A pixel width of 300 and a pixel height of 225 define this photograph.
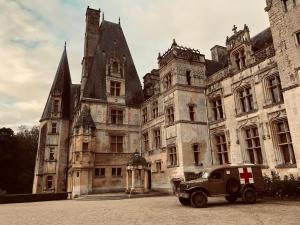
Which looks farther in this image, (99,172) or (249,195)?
(99,172)

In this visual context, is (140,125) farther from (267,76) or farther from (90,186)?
(267,76)

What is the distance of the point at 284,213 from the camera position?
29.2 feet

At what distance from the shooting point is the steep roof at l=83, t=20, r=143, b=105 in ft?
92.6

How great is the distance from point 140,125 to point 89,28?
15.2 meters

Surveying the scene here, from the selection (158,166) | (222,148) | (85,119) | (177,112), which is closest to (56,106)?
(85,119)

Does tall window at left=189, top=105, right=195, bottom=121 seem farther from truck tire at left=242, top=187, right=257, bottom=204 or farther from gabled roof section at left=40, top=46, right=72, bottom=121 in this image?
gabled roof section at left=40, top=46, right=72, bottom=121

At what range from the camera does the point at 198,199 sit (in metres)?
11.6

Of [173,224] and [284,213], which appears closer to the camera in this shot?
[173,224]

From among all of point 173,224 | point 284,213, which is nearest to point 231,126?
point 284,213

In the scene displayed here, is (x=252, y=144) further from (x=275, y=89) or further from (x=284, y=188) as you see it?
(x=284, y=188)

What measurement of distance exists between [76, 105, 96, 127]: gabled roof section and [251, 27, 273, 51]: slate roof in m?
16.6

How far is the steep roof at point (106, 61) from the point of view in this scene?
28234 millimetres

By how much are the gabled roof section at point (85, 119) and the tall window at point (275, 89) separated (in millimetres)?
16785

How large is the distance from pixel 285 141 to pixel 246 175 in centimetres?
563
